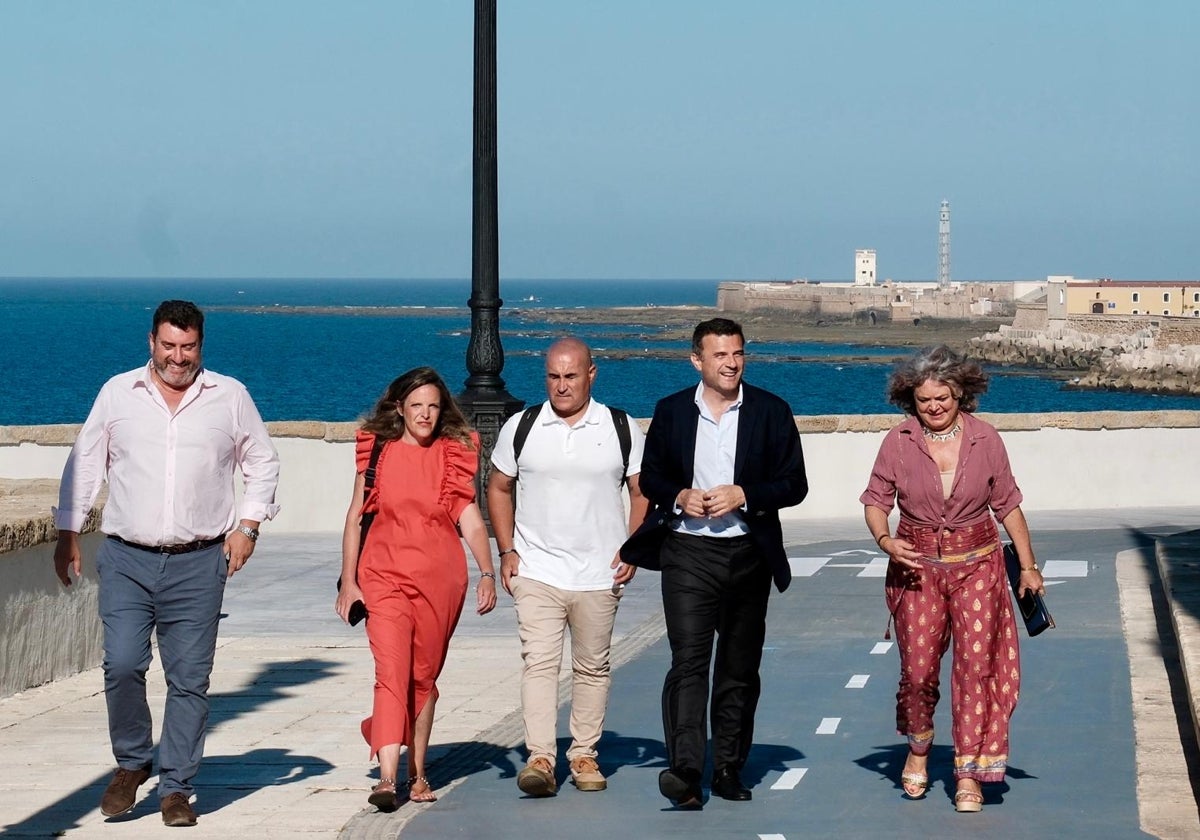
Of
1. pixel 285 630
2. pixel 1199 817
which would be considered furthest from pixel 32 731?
pixel 1199 817

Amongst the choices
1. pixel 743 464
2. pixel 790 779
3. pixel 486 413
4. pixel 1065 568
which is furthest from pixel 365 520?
pixel 486 413

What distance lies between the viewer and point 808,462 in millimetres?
19062

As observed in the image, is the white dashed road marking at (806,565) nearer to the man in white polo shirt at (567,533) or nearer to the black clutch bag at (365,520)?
the man in white polo shirt at (567,533)

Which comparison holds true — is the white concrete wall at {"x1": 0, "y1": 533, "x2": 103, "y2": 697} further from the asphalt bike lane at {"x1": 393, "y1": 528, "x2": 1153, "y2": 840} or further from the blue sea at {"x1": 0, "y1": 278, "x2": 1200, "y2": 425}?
the blue sea at {"x1": 0, "y1": 278, "x2": 1200, "y2": 425}

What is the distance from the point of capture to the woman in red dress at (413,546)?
721cm

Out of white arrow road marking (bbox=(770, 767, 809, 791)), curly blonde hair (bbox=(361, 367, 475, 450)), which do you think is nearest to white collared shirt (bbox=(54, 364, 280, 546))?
curly blonde hair (bbox=(361, 367, 475, 450))

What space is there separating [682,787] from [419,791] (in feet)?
Answer: 3.14

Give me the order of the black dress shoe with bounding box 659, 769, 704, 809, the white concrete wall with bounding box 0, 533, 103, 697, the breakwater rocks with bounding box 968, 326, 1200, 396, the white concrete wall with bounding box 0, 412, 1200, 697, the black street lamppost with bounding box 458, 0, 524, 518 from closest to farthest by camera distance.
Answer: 1. the black dress shoe with bounding box 659, 769, 704, 809
2. the white concrete wall with bounding box 0, 533, 103, 697
3. the black street lamppost with bounding box 458, 0, 524, 518
4. the white concrete wall with bounding box 0, 412, 1200, 697
5. the breakwater rocks with bounding box 968, 326, 1200, 396

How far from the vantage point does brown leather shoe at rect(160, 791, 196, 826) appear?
6.82m

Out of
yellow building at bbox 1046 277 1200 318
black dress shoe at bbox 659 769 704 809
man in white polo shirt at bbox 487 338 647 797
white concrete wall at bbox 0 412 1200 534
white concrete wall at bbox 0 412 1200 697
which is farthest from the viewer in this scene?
yellow building at bbox 1046 277 1200 318

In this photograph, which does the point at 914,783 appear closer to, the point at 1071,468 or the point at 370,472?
the point at 370,472

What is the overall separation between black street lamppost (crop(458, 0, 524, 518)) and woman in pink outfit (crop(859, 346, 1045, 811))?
9.14 metres

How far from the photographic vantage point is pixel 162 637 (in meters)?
7.11

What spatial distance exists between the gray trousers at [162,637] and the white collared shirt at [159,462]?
105mm
